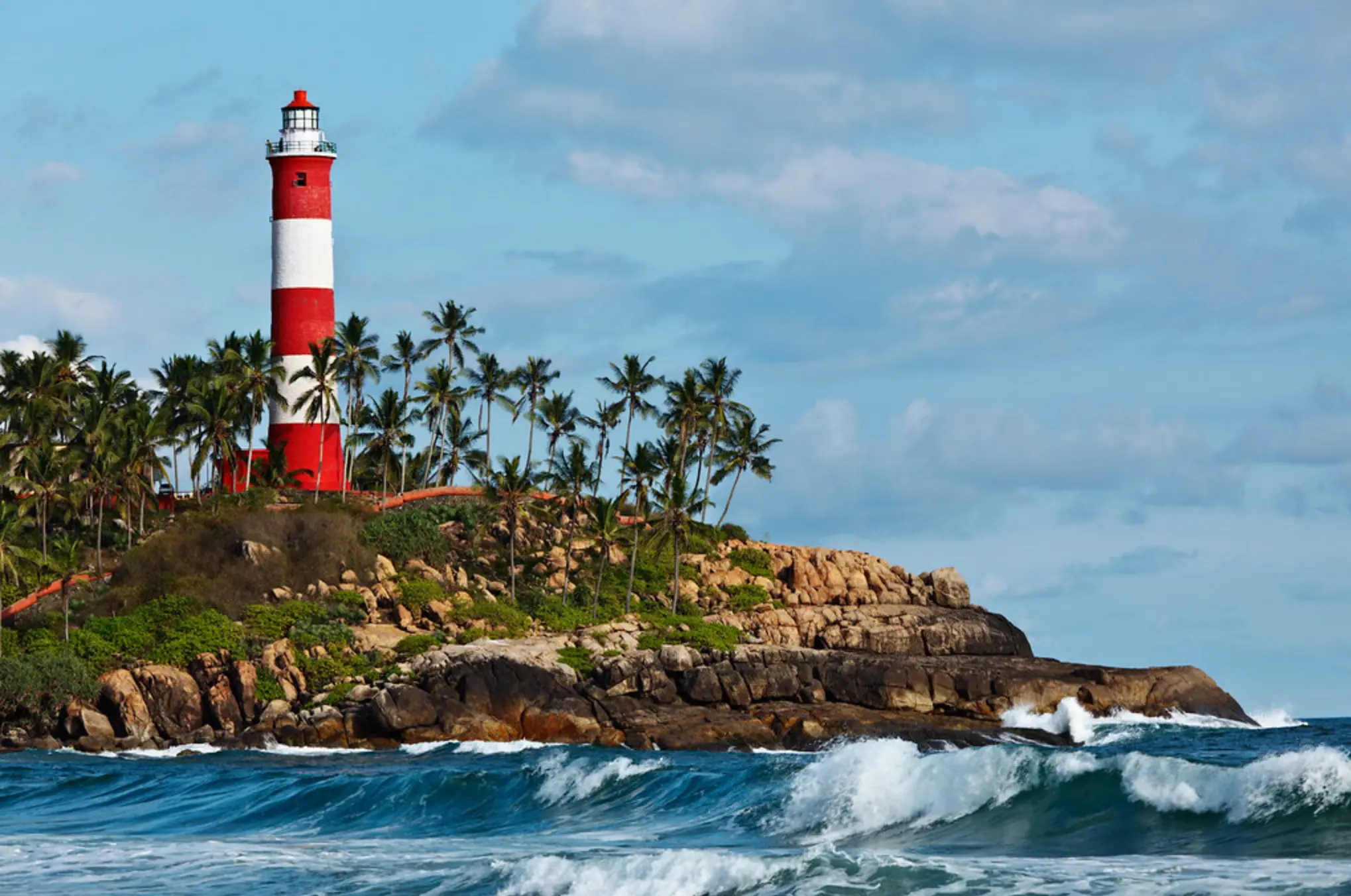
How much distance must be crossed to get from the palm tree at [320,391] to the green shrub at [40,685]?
50.6 ft

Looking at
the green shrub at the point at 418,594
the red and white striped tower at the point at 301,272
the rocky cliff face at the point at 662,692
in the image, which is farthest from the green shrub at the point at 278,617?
the red and white striped tower at the point at 301,272

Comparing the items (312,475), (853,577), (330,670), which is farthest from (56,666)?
(853,577)

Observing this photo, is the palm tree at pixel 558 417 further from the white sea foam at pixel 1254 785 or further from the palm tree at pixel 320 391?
the white sea foam at pixel 1254 785

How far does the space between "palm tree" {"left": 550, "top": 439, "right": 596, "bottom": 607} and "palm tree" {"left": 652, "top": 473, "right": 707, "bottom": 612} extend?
319 centimetres

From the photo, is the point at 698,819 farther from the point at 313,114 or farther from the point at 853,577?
the point at 313,114

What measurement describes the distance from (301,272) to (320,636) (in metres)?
17.9

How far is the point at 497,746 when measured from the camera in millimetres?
52250

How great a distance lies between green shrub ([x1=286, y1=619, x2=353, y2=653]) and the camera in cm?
5741

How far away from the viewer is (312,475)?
232 feet

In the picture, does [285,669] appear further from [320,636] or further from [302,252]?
[302,252]

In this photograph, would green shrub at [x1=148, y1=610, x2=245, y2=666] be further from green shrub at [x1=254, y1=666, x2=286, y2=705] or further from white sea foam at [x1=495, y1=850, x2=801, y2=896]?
white sea foam at [x1=495, y1=850, x2=801, y2=896]

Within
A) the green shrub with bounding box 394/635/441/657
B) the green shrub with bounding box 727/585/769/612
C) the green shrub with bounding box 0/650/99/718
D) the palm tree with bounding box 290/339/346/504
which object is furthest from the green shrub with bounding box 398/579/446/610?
the green shrub with bounding box 0/650/99/718

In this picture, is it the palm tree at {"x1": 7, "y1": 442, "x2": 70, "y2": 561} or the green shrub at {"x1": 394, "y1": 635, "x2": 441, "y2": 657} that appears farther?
the palm tree at {"x1": 7, "y1": 442, "x2": 70, "y2": 561}

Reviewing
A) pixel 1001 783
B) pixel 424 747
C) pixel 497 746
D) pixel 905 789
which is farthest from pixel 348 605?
pixel 1001 783
